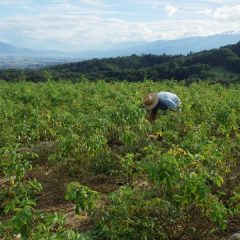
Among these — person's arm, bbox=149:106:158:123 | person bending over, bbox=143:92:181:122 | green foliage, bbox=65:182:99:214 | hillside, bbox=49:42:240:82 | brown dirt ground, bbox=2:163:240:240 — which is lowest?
hillside, bbox=49:42:240:82

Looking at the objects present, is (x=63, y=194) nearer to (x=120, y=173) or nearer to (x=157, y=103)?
(x=120, y=173)

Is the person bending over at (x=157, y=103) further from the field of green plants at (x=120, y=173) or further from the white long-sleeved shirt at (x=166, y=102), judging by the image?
the field of green plants at (x=120, y=173)

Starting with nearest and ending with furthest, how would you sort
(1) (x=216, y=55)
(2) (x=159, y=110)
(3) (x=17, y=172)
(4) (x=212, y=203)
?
(4) (x=212, y=203) → (3) (x=17, y=172) → (2) (x=159, y=110) → (1) (x=216, y=55)

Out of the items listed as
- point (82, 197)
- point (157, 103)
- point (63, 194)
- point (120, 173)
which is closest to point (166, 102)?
point (157, 103)

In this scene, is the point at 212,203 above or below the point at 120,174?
above

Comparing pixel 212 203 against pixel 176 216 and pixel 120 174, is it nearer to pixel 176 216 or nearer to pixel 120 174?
pixel 176 216

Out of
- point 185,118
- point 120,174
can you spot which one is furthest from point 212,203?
point 185,118

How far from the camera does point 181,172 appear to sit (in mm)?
4977

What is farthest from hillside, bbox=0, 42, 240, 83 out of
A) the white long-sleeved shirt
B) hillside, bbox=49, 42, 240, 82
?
the white long-sleeved shirt

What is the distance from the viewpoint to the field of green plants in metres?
4.63

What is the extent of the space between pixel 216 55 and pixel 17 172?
1952 inches

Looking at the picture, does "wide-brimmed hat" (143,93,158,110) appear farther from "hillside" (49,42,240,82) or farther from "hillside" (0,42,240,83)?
"hillside" (49,42,240,82)

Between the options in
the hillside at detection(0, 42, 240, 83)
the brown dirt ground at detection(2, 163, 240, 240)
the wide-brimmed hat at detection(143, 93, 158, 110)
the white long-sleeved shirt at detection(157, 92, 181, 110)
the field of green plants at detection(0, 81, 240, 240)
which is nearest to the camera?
the field of green plants at detection(0, 81, 240, 240)

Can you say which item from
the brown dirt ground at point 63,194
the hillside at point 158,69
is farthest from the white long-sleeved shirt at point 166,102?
the hillside at point 158,69
